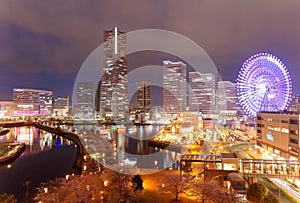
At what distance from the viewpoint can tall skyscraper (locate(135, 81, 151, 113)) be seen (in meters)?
57.1

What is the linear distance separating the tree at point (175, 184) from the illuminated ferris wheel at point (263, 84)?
25.3 feet

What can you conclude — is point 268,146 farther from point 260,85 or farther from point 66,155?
point 66,155

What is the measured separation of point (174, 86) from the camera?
168 ft

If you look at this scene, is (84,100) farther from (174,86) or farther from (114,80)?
(174,86)

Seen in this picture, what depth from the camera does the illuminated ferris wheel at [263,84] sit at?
11002mm

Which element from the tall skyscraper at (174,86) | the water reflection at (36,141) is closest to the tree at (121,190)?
the water reflection at (36,141)

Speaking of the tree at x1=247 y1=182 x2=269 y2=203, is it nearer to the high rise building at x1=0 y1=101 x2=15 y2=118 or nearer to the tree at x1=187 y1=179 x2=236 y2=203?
the tree at x1=187 y1=179 x2=236 y2=203

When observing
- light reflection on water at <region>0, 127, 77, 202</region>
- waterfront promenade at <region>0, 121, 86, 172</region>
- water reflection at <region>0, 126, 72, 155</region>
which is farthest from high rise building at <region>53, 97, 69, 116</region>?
light reflection on water at <region>0, 127, 77, 202</region>

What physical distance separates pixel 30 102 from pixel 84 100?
12.4 meters

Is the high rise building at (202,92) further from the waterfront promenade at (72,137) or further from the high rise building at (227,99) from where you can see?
the waterfront promenade at (72,137)

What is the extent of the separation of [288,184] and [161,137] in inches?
479

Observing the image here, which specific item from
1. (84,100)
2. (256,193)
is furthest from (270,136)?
(84,100)

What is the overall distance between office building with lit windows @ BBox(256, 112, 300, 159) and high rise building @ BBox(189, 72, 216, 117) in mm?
30225

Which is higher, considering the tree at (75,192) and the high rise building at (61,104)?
the high rise building at (61,104)
